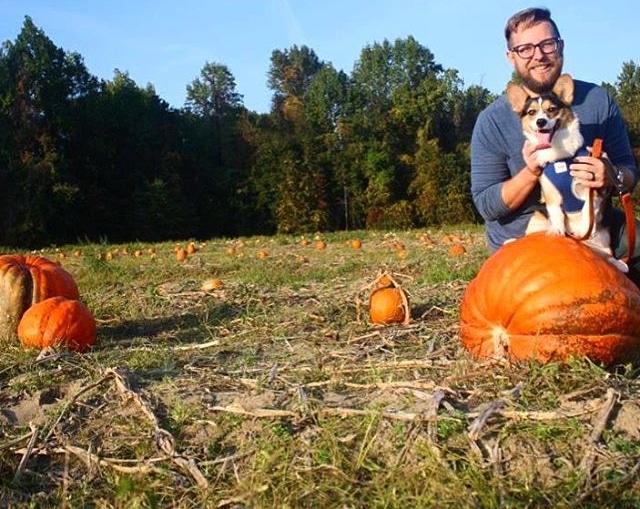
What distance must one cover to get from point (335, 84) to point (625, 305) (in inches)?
1743

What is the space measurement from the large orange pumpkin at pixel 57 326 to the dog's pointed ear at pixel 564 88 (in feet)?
9.76

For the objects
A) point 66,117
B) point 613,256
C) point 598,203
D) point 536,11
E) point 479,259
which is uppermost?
point 66,117

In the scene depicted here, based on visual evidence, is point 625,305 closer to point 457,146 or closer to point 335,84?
point 457,146

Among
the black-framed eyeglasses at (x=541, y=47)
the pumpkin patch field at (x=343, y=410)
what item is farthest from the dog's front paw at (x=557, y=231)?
the black-framed eyeglasses at (x=541, y=47)

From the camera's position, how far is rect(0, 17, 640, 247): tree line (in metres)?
31.1

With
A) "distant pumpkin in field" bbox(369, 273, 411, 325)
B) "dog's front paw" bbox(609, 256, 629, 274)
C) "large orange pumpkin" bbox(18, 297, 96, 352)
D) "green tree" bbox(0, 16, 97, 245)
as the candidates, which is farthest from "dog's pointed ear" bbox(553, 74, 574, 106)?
"green tree" bbox(0, 16, 97, 245)

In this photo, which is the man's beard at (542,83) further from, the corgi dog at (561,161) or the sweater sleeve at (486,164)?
the sweater sleeve at (486,164)

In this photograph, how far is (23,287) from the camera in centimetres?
496

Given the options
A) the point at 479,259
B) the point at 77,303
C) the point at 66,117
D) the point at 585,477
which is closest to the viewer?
the point at 585,477

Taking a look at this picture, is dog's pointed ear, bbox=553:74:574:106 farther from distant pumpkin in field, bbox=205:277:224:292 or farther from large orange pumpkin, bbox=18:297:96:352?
distant pumpkin in field, bbox=205:277:224:292

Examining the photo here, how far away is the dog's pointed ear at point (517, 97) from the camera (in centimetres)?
358

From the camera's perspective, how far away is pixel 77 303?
15.3 feet

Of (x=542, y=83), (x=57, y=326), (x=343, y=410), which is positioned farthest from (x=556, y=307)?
(x=57, y=326)

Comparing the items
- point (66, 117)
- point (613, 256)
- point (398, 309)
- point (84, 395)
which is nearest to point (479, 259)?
point (398, 309)
